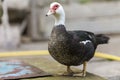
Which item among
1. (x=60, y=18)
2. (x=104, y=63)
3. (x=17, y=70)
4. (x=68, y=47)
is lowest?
(x=104, y=63)

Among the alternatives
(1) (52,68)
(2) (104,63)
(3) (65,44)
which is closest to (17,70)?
(1) (52,68)

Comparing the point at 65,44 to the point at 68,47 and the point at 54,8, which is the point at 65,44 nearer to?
the point at 68,47

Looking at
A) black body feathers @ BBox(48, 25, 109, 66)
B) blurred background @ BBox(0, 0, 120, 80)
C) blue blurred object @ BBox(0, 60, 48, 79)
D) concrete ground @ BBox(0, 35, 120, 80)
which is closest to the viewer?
black body feathers @ BBox(48, 25, 109, 66)

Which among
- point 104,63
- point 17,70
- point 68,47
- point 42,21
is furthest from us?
point 42,21

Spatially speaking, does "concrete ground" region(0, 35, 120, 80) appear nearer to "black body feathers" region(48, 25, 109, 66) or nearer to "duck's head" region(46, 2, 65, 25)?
"black body feathers" region(48, 25, 109, 66)

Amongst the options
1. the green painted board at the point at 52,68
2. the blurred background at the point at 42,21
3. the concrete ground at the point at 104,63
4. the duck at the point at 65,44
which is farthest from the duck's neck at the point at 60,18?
the blurred background at the point at 42,21

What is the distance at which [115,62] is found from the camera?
473cm

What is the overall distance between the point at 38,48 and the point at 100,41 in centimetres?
269

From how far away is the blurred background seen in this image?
671cm

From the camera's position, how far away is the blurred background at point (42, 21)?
6.71m

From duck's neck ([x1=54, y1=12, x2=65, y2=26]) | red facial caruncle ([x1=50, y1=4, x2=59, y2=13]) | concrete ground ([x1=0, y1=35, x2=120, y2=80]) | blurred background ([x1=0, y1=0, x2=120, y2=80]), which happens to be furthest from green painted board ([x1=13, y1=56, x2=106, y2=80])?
blurred background ([x1=0, y1=0, x2=120, y2=80])

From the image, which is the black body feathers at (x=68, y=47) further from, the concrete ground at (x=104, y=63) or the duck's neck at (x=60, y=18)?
the concrete ground at (x=104, y=63)

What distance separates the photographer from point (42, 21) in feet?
23.8

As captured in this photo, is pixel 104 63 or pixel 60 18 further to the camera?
pixel 104 63
